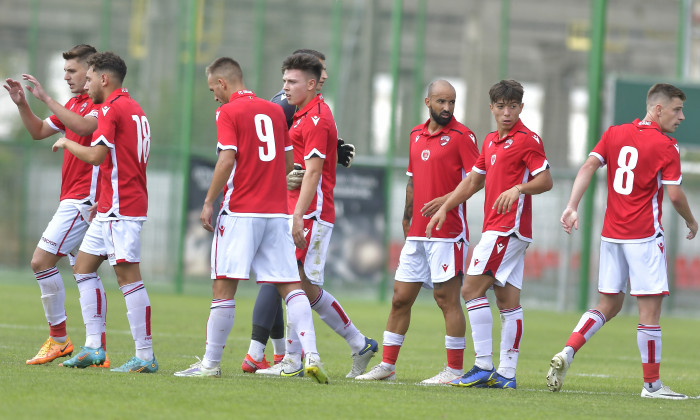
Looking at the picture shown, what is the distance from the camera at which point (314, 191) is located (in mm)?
7340

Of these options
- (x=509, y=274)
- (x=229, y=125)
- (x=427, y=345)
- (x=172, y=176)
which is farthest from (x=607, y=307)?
(x=172, y=176)

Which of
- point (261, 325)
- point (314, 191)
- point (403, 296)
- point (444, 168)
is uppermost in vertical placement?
point (444, 168)

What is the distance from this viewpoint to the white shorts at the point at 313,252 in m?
7.81

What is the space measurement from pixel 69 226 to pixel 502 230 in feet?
10.2

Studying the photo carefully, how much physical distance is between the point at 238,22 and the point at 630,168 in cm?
1555

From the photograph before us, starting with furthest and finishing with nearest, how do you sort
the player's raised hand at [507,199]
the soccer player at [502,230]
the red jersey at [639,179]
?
the soccer player at [502,230] < the red jersey at [639,179] < the player's raised hand at [507,199]

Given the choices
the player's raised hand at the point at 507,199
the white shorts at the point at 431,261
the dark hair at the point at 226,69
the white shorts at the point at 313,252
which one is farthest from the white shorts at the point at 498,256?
the dark hair at the point at 226,69

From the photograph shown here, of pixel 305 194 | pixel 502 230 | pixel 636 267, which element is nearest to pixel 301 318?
pixel 305 194

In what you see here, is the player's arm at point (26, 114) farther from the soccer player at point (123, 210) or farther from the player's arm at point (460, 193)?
the player's arm at point (460, 193)

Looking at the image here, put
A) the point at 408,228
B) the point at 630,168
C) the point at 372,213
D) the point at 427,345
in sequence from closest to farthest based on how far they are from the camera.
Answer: the point at 630,168
the point at 408,228
the point at 427,345
the point at 372,213

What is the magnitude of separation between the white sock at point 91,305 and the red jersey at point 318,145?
5.03 ft

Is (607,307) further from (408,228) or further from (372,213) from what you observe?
(372,213)

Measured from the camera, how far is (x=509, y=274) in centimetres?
763

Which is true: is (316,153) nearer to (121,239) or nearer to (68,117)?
(121,239)
